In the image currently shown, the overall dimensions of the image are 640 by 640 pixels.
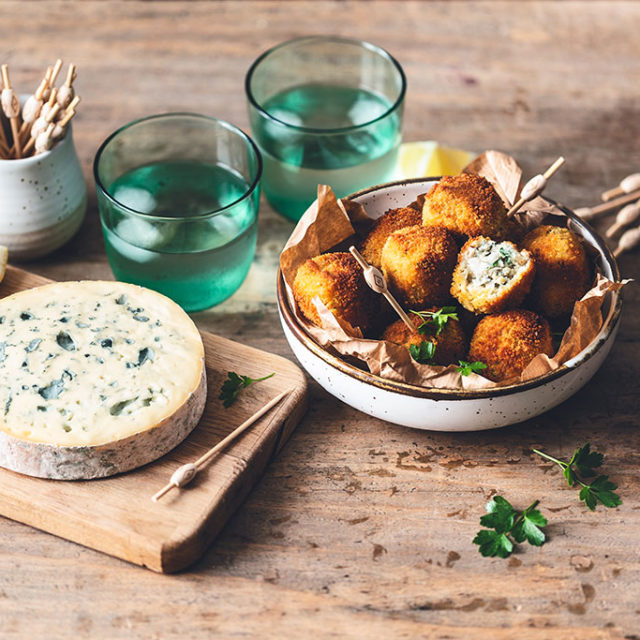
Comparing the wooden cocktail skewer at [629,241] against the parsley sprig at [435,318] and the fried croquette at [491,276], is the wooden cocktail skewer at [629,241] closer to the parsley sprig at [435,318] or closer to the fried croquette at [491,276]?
the fried croquette at [491,276]

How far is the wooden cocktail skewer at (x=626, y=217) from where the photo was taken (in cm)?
208

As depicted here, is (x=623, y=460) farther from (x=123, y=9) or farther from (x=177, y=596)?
(x=123, y=9)

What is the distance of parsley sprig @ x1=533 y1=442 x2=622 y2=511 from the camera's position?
154cm

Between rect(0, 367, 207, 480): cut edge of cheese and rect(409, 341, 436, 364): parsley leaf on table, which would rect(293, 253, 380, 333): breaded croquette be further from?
rect(0, 367, 207, 480): cut edge of cheese

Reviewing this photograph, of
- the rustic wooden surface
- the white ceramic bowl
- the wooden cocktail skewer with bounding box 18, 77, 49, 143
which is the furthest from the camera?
the wooden cocktail skewer with bounding box 18, 77, 49, 143

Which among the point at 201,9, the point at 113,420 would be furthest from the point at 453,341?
the point at 201,9

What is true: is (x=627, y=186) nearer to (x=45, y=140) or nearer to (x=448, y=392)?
(x=448, y=392)

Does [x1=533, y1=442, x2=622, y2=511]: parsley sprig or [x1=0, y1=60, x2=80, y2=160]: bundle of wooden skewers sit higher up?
[x1=0, y1=60, x2=80, y2=160]: bundle of wooden skewers

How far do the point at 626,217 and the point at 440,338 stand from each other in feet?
2.54

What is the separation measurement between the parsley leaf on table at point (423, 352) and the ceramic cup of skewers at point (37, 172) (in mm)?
878

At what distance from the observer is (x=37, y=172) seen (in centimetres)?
184

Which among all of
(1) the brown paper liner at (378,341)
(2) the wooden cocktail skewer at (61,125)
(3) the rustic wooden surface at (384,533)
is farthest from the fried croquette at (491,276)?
(2) the wooden cocktail skewer at (61,125)

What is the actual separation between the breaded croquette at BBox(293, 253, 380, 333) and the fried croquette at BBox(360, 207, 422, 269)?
0.35 feet

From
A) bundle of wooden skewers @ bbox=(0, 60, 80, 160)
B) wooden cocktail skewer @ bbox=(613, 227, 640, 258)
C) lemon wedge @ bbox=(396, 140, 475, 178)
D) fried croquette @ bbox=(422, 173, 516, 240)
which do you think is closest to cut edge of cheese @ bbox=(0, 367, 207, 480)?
fried croquette @ bbox=(422, 173, 516, 240)
